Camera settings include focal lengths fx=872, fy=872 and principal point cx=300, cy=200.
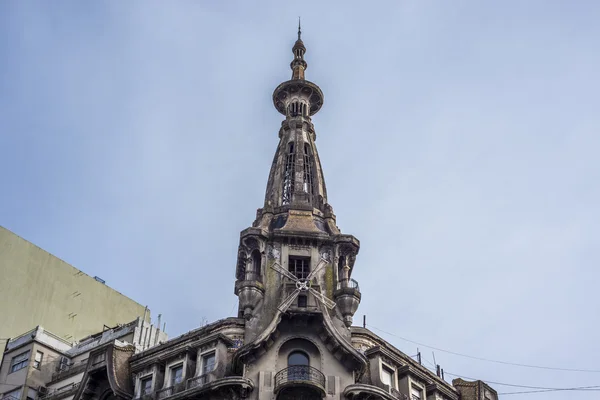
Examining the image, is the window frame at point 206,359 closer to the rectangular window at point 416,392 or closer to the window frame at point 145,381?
the window frame at point 145,381

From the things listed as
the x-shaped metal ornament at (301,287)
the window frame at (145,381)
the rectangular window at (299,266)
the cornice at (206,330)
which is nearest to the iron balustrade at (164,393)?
the window frame at (145,381)

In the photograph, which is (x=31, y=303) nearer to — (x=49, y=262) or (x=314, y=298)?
(x=49, y=262)

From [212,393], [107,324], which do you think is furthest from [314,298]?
[107,324]

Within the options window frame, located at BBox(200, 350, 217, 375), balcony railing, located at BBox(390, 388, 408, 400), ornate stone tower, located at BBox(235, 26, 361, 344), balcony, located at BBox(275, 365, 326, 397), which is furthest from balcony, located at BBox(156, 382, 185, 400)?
balcony railing, located at BBox(390, 388, 408, 400)

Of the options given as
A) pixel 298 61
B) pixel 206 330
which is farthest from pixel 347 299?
pixel 298 61

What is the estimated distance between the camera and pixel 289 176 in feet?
227

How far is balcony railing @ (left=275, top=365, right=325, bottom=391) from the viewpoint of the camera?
52.9 m

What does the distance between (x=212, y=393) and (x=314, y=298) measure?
9.40 metres

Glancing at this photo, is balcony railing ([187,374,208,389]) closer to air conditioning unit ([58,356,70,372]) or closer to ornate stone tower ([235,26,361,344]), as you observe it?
ornate stone tower ([235,26,361,344])

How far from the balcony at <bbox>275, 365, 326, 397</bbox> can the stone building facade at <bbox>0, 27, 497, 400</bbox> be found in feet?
0.20

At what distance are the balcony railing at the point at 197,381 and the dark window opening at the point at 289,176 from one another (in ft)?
58.9

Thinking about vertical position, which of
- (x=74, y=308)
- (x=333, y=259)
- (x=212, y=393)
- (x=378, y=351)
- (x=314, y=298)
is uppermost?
(x=74, y=308)

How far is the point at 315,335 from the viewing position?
2167 inches

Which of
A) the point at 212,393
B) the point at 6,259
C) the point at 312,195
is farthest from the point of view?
the point at 6,259
